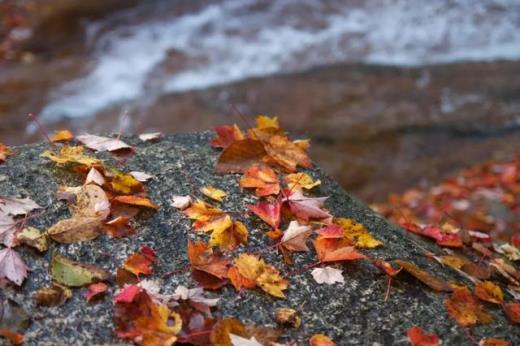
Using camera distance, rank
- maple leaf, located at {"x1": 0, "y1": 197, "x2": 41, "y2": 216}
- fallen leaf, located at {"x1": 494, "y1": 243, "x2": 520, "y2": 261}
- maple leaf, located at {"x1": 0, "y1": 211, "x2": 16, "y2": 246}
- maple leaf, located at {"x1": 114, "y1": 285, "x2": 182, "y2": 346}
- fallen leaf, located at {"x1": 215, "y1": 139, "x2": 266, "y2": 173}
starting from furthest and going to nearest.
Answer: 1. fallen leaf, located at {"x1": 494, "y1": 243, "x2": 520, "y2": 261}
2. fallen leaf, located at {"x1": 215, "y1": 139, "x2": 266, "y2": 173}
3. maple leaf, located at {"x1": 0, "y1": 197, "x2": 41, "y2": 216}
4. maple leaf, located at {"x1": 0, "y1": 211, "x2": 16, "y2": 246}
5. maple leaf, located at {"x1": 114, "y1": 285, "x2": 182, "y2": 346}

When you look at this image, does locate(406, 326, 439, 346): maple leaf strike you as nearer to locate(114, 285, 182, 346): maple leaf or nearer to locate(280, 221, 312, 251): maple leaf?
locate(280, 221, 312, 251): maple leaf

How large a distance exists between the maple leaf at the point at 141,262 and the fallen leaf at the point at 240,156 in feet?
1.83

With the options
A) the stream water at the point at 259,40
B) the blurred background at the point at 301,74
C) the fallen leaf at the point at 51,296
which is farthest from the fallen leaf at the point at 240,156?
the stream water at the point at 259,40

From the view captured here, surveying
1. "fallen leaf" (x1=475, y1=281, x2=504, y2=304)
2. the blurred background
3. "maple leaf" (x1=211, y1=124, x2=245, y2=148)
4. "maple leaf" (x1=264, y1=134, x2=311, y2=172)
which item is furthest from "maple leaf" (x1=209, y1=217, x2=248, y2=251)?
the blurred background

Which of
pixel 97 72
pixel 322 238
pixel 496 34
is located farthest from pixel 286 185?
Answer: pixel 496 34

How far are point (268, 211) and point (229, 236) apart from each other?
0.62ft

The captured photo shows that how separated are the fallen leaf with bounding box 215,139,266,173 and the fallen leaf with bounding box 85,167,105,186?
455mm

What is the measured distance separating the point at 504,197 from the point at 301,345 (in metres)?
4.09


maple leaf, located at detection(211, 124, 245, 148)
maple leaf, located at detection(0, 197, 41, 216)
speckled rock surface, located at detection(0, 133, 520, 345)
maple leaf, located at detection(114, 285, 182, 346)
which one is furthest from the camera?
maple leaf, located at detection(211, 124, 245, 148)

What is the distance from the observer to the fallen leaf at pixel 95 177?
1.93 m

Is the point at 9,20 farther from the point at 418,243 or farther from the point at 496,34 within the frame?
the point at 418,243

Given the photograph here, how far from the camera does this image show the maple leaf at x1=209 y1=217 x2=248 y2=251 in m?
1.85

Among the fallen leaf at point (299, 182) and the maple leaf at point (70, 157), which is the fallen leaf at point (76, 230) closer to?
the maple leaf at point (70, 157)

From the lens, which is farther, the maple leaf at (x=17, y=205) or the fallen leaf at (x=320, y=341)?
the maple leaf at (x=17, y=205)
